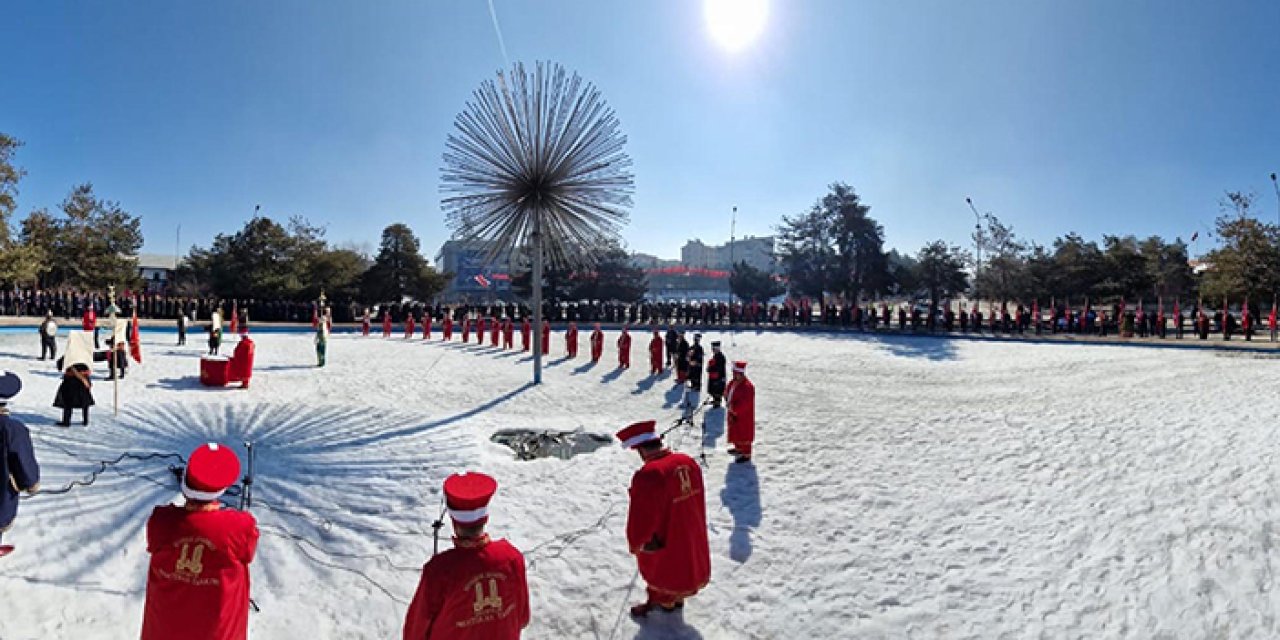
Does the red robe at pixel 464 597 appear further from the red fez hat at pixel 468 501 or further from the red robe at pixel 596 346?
the red robe at pixel 596 346

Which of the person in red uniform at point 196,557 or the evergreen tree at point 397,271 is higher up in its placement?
the evergreen tree at point 397,271

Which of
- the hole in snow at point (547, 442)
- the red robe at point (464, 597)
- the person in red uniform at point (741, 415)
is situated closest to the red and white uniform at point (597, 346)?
the hole in snow at point (547, 442)

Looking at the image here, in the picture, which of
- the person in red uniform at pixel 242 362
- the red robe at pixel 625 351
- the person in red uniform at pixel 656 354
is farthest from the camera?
the red robe at pixel 625 351

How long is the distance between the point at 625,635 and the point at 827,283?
3893 centimetres

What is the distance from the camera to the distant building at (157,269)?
53.2 m

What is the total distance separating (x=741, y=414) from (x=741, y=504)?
5.12 ft

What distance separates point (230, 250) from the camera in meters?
36.1

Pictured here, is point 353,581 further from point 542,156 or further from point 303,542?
point 542,156

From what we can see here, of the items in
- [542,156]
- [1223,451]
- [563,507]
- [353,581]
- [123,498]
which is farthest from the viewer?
[542,156]

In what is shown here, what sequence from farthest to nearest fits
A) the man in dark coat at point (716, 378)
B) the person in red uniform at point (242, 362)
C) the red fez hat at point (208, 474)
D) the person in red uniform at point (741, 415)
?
1. the man in dark coat at point (716, 378)
2. the person in red uniform at point (242, 362)
3. the person in red uniform at point (741, 415)
4. the red fez hat at point (208, 474)

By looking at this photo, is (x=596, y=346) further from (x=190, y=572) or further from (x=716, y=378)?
(x=190, y=572)

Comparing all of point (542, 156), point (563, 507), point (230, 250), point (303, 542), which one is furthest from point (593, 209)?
point (230, 250)

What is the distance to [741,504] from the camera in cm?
684

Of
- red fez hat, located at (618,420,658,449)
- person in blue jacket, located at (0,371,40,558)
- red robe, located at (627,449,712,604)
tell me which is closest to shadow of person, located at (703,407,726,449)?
red robe, located at (627,449,712,604)
